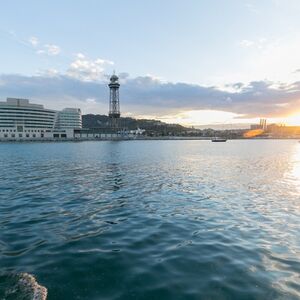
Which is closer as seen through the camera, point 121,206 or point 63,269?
point 63,269

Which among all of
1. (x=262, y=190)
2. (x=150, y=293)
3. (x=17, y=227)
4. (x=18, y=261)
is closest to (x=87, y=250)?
(x=18, y=261)

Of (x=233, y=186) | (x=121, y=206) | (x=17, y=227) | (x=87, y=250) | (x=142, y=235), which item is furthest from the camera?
(x=233, y=186)

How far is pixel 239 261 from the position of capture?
1133 centimetres

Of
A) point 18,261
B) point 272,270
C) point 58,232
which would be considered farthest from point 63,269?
point 272,270

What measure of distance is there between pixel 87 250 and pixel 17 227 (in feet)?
18.5

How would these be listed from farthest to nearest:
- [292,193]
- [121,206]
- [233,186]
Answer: [233,186] < [292,193] < [121,206]

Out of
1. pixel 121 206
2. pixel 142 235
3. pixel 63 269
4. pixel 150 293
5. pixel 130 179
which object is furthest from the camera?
pixel 130 179

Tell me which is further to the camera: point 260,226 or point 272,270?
point 260,226

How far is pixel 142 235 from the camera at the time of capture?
47.5 ft

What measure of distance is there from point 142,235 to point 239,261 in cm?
513

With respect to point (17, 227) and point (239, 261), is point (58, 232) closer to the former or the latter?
point (17, 227)

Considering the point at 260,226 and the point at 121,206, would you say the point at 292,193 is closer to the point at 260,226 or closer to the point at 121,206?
the point at 260,226

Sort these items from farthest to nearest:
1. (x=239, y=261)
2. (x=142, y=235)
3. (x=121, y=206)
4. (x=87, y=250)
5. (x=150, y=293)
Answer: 1. (x=121, y=206)
2. (x=142, y=235)
3. (x=87, y=250)
4. (x=239, y=261)
5. (x=150, y=293)

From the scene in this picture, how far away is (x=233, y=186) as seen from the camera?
31.0 meters
